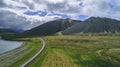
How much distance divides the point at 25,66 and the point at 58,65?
9964mm

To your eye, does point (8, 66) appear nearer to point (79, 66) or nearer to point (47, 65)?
point (47, 65)

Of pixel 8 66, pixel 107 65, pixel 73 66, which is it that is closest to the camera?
pixel 8 66

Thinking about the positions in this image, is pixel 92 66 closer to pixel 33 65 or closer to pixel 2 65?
pixel 33 65

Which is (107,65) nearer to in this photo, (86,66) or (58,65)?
(86,66)

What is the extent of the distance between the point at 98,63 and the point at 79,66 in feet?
37.4

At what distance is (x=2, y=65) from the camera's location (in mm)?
69125

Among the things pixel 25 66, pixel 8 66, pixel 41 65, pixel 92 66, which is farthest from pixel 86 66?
pixel 8 66

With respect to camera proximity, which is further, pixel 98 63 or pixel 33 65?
pixel 98 63

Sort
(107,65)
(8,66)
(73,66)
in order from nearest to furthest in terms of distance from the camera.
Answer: (8,66), (73,66), (107,65)

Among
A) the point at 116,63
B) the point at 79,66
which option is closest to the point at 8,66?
the point at 79,66

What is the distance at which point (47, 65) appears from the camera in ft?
237

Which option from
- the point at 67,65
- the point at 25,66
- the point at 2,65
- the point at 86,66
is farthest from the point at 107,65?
the point at 2,65

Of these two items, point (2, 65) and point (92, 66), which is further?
point (92, 66)

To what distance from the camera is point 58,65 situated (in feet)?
239
